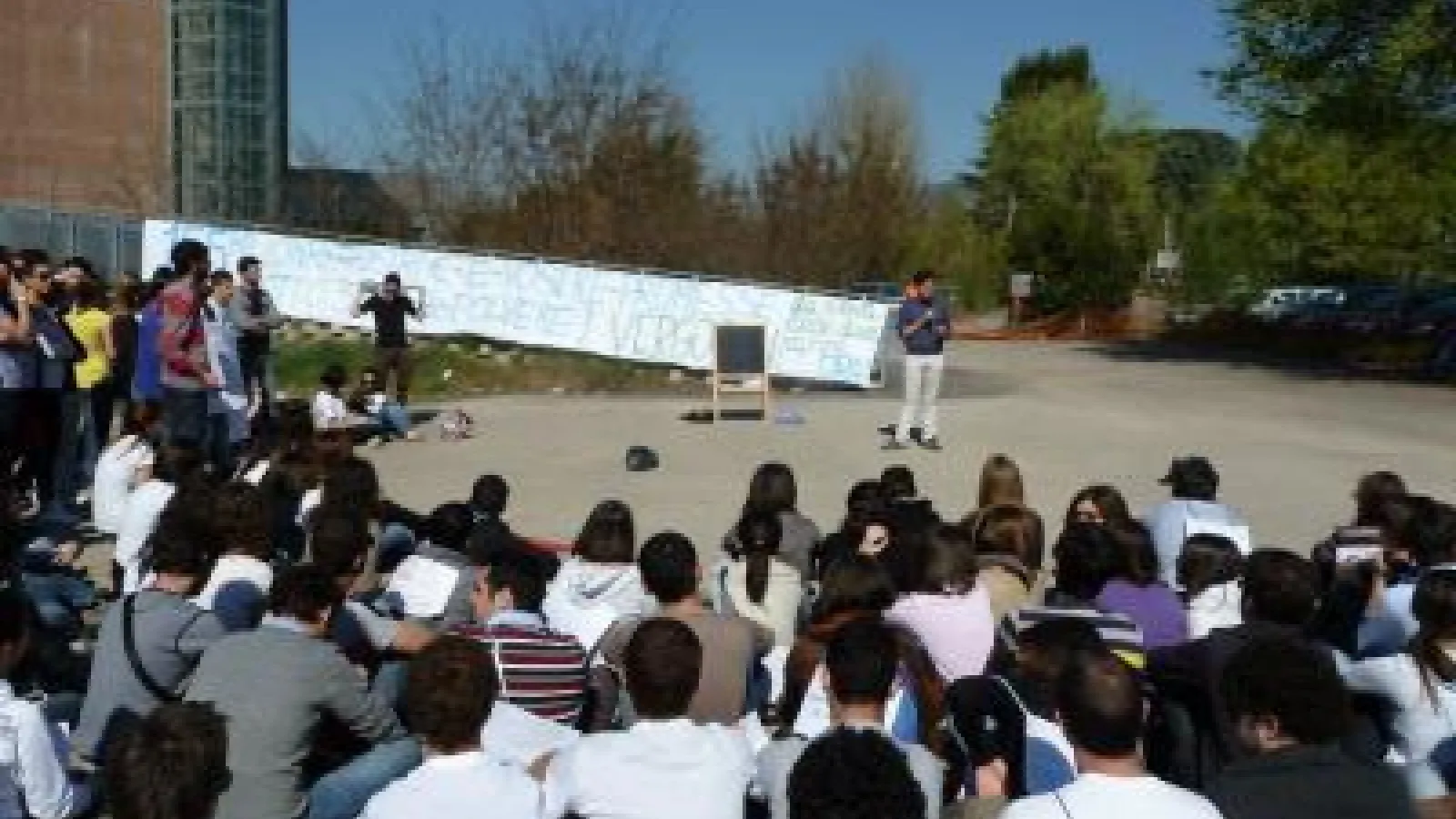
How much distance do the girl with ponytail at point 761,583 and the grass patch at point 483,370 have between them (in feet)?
52.8

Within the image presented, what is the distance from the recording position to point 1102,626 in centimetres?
545

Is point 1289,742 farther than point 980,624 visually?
No

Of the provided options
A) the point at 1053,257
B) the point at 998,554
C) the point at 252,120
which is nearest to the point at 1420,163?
the point at 1053,257

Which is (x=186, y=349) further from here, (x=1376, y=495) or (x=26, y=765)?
(x=1376, y=495)

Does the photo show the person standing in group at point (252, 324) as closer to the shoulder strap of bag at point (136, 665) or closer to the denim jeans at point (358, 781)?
the shoulder strap of bag at point (136, 665)

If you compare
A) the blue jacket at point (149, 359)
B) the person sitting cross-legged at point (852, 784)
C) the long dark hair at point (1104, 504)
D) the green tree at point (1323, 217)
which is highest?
the green tree at point (1323, 217)

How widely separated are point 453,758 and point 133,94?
63723 millimetres

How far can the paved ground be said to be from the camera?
46.0ft

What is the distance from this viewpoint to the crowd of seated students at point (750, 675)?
3.97 meters

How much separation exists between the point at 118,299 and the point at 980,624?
10.3 m

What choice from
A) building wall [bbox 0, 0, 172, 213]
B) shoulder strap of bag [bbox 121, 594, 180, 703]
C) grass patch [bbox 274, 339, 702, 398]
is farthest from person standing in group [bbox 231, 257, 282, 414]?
building wall [bbox 0, 0, 172, 213]

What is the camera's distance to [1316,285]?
159 ft

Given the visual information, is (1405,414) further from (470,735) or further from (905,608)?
(470,735)

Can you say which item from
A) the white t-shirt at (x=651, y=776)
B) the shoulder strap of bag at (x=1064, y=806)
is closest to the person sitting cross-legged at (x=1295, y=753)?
the shoulder strap of bag at (x=1064, y=806)
